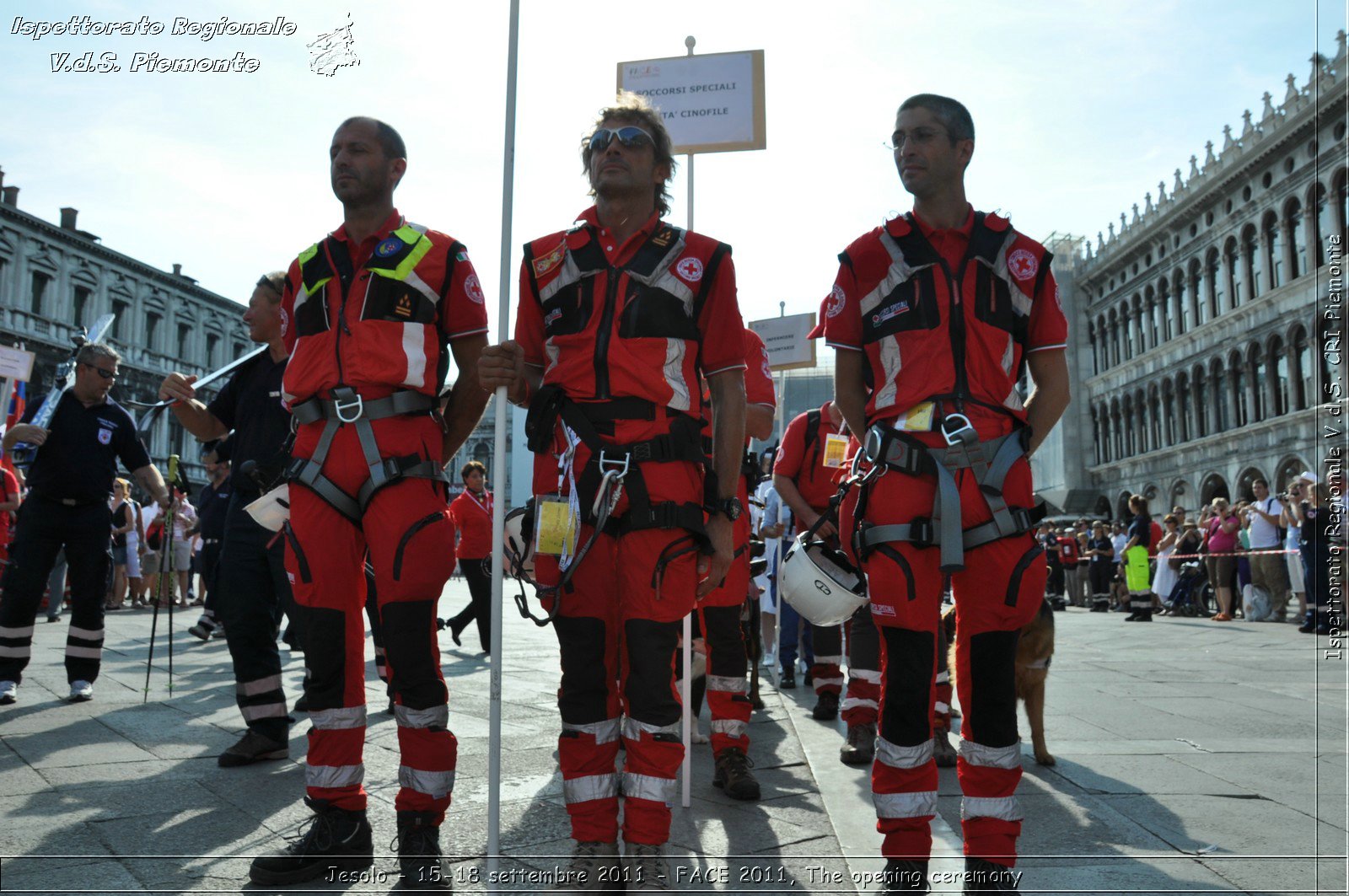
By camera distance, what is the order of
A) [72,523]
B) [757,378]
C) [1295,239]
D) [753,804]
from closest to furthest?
1. [753,804]
2. [757,378]
3. [72,523]
4. [1295,239]

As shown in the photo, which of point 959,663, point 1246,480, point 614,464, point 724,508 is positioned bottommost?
point 959,663

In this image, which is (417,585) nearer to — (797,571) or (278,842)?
(278,842)

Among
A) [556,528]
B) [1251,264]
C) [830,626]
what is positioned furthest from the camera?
[1251,264]

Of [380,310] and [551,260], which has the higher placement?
[551,260]

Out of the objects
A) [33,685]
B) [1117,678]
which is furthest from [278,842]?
[1117,678]

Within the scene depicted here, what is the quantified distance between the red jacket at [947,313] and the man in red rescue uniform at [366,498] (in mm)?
1333

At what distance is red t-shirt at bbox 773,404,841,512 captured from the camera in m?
6.39

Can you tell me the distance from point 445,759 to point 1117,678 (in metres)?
6.98

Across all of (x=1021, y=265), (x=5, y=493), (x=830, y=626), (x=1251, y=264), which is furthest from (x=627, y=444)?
(x=1251, y=264)

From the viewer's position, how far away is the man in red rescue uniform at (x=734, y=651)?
462 centimetres

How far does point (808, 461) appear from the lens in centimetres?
643

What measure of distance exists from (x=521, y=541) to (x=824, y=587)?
3.33ft

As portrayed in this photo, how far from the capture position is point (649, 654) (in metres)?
3.08

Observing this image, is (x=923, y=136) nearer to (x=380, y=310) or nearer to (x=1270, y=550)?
(x=380, y=310)
